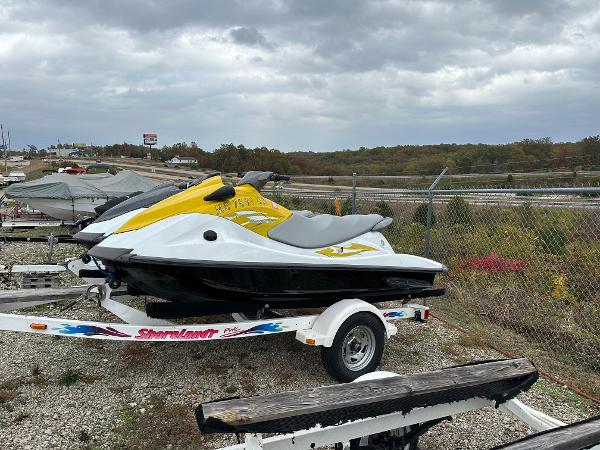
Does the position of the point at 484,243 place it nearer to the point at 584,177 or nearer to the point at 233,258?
the point at 233,258

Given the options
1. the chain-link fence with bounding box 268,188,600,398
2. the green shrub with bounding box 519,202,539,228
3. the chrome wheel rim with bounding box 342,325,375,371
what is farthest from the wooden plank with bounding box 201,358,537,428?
the green shrub with bounding box 519,202,539,228

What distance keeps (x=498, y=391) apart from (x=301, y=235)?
87.8 inches

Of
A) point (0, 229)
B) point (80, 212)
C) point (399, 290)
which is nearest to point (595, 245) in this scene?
point (399, 290)

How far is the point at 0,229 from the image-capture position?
14.6 m

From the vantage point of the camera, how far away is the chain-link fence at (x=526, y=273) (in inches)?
221

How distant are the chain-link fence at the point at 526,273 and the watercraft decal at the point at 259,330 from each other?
2.68 meters

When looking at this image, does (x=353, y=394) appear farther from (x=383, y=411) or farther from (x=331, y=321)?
(x=331, y=321)

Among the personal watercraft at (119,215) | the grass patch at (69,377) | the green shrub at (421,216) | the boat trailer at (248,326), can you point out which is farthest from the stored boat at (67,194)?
the grass patch at (69,377)

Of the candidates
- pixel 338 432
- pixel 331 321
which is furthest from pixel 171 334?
pixel 338 432

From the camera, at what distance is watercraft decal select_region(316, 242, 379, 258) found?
15.2 ft

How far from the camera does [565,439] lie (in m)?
2.42

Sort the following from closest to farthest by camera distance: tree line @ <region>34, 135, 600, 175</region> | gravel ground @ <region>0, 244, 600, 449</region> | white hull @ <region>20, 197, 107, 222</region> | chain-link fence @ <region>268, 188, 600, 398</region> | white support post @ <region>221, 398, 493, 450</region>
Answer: white support post @ <region>221, 398, 493, 450</region>, gravel ground @ <region>0, 244, 600, 449</region>, chain-link fence @ <region>268, 188, 600, 398</region>, white hull @ <region>20, 197, 107, 222</region>, tree line @ <region>34, 135, 600, 175</region>

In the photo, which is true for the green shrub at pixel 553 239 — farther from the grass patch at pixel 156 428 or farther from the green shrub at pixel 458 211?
the grass patch at pixel 156 428

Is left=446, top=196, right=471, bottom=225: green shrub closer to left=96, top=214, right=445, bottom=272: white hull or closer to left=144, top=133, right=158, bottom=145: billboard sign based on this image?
left=96, top=214, right=445, bottom=272: white hull
